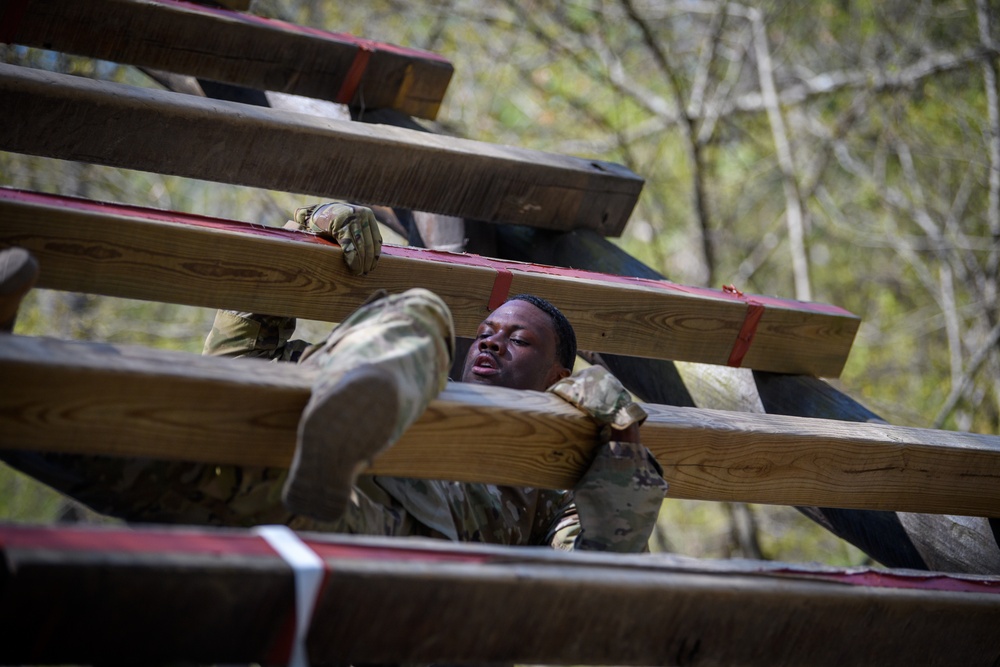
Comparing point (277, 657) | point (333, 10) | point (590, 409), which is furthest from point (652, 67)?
point (277, 657)

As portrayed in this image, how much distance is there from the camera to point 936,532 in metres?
2.69

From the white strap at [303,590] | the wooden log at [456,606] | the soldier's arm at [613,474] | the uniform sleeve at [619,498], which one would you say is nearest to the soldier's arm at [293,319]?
the soldier's arm at [613,474]

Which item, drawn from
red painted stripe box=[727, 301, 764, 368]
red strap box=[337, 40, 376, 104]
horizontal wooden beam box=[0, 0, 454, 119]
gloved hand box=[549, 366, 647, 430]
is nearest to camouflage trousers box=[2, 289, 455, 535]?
gloved hand box=[549, 366, 647, 430]

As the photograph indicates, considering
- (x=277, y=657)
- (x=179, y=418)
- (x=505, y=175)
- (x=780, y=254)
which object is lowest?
(x=780, y=254)

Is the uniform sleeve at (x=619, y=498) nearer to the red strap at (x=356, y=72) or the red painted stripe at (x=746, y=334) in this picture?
the red painted stripe at (x=746, y=334)

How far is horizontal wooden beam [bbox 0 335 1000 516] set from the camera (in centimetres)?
157

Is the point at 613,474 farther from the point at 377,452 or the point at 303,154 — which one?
the point at 303,154

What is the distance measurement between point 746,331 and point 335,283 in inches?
45.9

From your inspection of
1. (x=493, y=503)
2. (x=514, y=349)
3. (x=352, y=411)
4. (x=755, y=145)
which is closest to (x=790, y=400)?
(x=514, y=349)

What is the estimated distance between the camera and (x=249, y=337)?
2.81 m

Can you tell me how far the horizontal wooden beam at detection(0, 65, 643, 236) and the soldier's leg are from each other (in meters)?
1.25

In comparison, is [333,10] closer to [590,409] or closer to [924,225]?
[924,225]

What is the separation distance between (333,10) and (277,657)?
8.09 metres

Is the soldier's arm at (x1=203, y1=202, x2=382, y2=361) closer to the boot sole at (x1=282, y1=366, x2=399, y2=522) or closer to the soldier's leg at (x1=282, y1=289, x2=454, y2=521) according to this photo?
the soldier's leg at (x1=282, y1=289, x2=454, y2=521)
